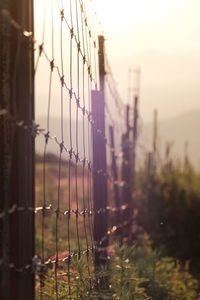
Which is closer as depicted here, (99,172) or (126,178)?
(99,172)

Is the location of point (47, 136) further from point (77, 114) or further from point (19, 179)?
point (77, 114)

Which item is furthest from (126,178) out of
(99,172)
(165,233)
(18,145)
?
(18,145)

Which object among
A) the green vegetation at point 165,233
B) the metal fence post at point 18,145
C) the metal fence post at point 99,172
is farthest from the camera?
the green vegetation at point 165,233

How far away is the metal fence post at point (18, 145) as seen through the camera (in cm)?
329

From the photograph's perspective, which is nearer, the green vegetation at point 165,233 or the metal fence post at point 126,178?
the green vegetation at point 165,233

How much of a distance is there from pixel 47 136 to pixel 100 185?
2941 millimetres

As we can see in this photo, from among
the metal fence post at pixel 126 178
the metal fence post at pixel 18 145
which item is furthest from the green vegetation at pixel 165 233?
the metal fence post at pixel 18 145

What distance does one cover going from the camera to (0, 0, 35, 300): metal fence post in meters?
3.29

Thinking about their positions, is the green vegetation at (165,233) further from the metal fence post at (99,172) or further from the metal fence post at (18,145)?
the metal fence post at (18,145)

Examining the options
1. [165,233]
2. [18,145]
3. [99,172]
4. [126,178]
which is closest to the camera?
[18,145]

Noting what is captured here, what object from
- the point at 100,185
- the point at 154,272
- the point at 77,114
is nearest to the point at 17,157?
the point at 77,114

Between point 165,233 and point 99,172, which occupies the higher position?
point 99,172

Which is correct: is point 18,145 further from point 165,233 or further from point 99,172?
point 165,233

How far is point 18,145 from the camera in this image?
3.41 metres
